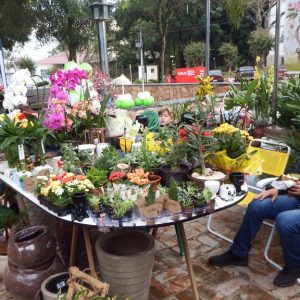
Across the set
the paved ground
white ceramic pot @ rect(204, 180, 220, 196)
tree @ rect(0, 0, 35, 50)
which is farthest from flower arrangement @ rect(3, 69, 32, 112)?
tree @ rect(0, 0, 35, 50)

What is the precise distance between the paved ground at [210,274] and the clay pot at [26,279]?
23 centimetres

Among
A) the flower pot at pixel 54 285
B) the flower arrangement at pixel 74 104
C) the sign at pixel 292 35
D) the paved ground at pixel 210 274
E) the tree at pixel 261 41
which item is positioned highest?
the tree at pixel 261 41

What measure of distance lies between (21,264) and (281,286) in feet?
5.43

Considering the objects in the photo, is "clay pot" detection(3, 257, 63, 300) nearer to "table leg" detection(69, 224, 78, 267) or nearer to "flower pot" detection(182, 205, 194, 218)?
"table leg" detection(69, 224, 78, 267)

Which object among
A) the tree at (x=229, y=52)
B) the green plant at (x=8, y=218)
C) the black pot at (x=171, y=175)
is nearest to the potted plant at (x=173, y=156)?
the black pot at (x=171, y=175)

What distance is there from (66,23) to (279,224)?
539 inches

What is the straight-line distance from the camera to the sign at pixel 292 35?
144 inches

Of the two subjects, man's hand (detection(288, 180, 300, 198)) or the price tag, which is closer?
man's hand (detection(288, 180, 300, 198))

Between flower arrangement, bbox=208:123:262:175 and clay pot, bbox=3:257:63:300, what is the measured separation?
1.22m

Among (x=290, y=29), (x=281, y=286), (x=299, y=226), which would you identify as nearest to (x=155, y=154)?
(x=299, y=226)

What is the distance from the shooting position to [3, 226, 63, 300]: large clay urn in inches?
83.7

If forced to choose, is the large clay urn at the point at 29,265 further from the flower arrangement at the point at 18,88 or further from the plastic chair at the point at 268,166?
the plastic chair at the point at 268,166

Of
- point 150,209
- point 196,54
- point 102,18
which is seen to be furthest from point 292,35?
point 196,54

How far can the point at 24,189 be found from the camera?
2.21m
